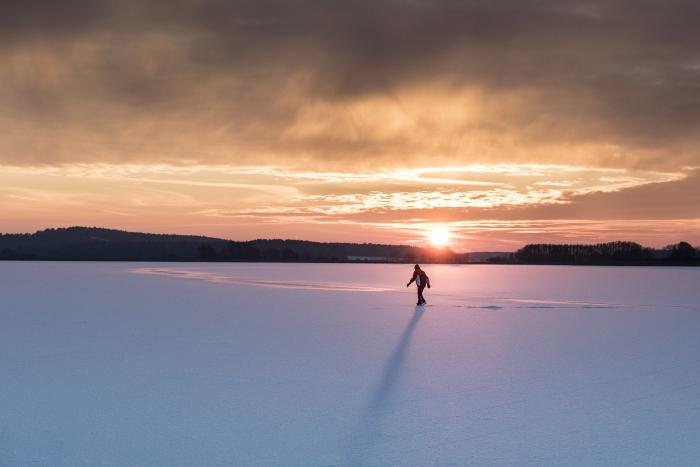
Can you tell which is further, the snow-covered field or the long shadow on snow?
the snow-covered field

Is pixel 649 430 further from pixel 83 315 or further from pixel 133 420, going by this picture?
pixel 83 315

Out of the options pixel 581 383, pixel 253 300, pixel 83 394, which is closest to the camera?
pixel 83 394

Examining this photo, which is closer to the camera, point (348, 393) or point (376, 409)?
point (376, 409)

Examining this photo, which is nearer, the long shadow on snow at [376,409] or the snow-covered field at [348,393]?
the long shadow on snow at [376,409]

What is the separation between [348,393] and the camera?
8.84 metres

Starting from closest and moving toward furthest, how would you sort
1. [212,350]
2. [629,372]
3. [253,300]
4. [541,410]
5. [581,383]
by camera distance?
[541,410] → [581,383] → [629,372] → [212,350] → [253,300]

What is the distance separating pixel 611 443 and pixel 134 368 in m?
7.40

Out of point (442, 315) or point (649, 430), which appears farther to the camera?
point (442, 315)

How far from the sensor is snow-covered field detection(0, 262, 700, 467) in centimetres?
631

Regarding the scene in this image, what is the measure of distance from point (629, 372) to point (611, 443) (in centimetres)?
427

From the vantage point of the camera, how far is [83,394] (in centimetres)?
873

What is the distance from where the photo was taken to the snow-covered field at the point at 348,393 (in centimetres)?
631

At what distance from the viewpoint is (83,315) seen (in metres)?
19.9

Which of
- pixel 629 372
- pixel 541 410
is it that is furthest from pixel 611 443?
pixel 629 372
